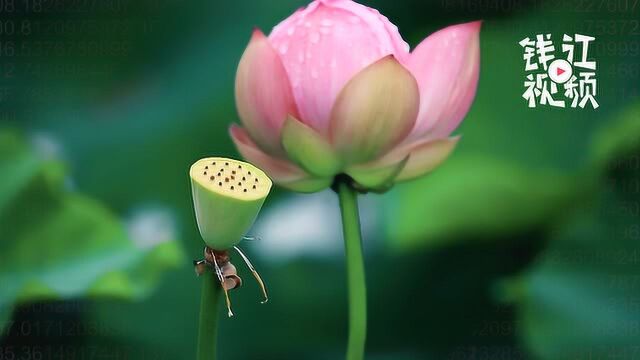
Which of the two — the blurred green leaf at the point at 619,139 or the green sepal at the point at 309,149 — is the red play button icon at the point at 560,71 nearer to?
the blurred green leaf at the point at 619,139

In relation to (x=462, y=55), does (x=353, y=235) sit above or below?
below

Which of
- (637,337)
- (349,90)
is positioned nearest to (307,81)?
(349,90)

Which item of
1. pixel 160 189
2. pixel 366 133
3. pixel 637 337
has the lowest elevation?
pixel 637 337

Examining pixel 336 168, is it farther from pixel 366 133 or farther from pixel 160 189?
pixel 160 189

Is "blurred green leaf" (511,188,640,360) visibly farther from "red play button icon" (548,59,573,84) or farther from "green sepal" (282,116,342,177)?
"green sepal" (282,116,342,177)
